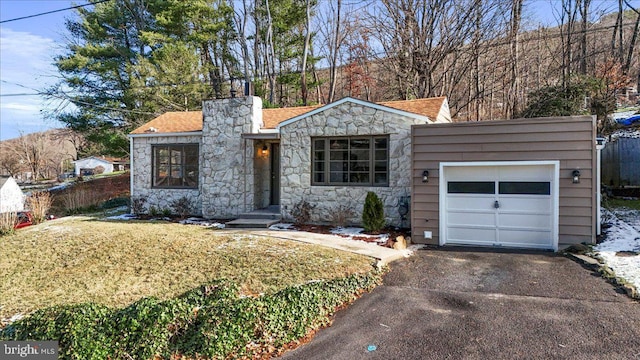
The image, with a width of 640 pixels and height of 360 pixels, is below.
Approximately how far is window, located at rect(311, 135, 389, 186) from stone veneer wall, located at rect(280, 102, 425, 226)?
0.17m

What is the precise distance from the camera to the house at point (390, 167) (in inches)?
303

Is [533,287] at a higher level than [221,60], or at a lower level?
lower

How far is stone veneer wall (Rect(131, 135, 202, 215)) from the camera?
1270 centimetres

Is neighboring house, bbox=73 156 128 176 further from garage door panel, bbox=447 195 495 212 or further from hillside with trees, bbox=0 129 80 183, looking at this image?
garage door panel, bbox=447 195 495 212

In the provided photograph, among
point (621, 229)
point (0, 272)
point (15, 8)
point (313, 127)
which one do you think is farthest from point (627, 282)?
point (15, 8)

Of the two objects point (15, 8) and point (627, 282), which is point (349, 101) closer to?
point (627, 282)

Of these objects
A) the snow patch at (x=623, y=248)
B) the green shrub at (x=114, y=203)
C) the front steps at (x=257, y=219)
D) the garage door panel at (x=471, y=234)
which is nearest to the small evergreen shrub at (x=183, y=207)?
the front steps at (x=257, y=219)

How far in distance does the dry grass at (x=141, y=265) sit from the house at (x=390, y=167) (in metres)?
2.78

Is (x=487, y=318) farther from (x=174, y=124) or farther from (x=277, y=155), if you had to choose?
(x=174, y=124)

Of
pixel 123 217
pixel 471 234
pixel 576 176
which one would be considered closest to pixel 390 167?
pixel 471 234

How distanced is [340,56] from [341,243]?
58.6 feet

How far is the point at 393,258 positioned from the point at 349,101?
465cm

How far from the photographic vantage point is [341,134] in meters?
10.2

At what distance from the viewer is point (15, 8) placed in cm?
1127
